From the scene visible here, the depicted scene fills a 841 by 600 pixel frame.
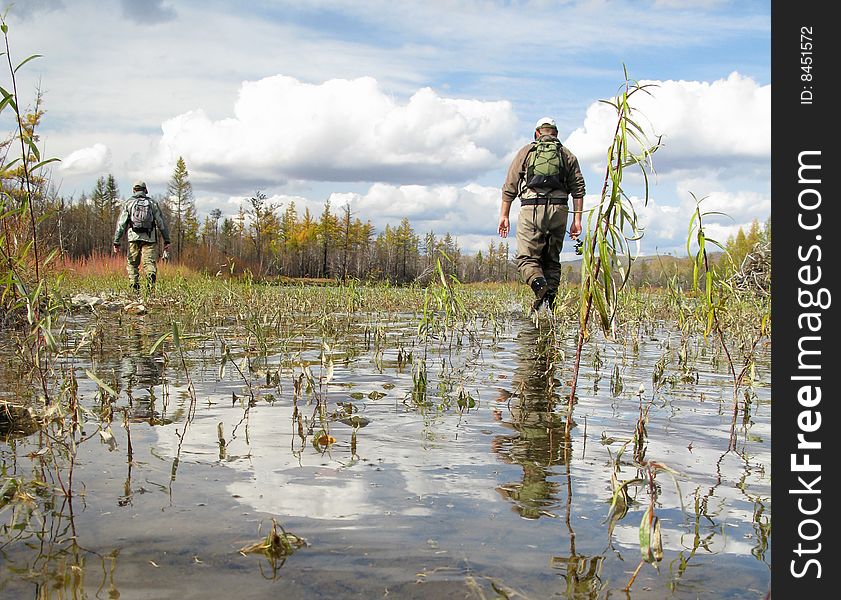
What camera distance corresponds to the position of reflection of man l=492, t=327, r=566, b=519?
2.66m

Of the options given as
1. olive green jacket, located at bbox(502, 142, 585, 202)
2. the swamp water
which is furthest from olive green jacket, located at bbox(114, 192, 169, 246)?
the swamp water

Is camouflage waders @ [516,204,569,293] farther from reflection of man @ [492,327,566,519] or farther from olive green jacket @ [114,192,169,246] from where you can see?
olive green jacket @ [114,192,169,246]

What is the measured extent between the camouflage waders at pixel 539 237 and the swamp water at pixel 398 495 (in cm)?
424

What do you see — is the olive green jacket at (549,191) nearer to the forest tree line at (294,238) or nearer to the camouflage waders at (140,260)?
the camouflage waders at (140,260)

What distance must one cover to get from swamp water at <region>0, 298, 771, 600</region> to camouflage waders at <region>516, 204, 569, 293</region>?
424 cm

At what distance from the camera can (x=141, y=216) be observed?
1486 centimetres

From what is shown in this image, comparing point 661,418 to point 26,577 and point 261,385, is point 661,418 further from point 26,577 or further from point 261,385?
point 26,577

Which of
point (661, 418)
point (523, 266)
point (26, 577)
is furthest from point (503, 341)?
point (26, 577)

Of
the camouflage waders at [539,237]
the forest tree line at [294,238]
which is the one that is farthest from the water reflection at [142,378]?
the forest tree line at [294,238]

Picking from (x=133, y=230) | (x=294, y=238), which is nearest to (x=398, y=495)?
(x=133, y=230)

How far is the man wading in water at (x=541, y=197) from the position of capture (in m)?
8.84

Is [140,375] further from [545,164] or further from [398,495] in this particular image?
[545,164]
